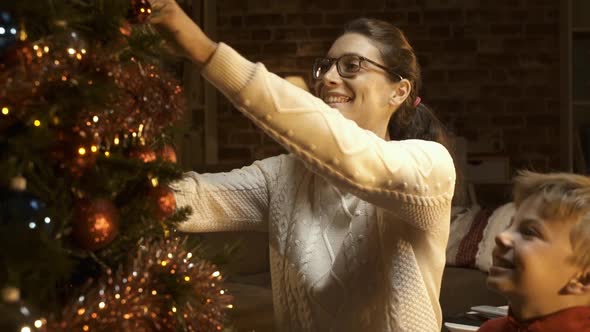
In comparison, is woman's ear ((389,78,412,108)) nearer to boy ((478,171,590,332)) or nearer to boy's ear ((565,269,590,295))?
boy ((478,171,590,332))

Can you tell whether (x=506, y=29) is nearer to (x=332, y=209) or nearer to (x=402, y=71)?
(x=402, y=71)

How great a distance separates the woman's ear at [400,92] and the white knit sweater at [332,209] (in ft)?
0.85

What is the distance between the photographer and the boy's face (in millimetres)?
1638

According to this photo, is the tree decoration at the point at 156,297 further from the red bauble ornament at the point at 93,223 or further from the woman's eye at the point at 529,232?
the woman's eye at the point at 529,232

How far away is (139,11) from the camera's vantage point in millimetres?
911

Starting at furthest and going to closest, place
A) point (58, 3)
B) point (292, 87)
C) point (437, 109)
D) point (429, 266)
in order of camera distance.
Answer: point (437, 109) < point (429, 266) < point (292, 87) < point (58, 3)

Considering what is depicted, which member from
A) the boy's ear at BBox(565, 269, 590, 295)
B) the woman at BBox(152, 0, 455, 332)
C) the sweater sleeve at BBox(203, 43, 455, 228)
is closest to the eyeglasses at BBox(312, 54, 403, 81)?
the woman at BBox(152, 0, 455, 332)

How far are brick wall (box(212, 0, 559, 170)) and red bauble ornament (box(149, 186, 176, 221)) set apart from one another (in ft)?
12.7

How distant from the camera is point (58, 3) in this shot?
799 mm

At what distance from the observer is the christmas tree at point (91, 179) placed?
2.45 feet

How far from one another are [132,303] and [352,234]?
0.73 meters

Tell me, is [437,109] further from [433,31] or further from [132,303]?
[132,303]

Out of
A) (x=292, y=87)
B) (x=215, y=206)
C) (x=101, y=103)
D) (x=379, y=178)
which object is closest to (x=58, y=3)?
(x=101, y=103)

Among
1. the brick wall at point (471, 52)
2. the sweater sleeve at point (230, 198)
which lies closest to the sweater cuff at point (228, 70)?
the sweater sleeve at point (230, 198)
